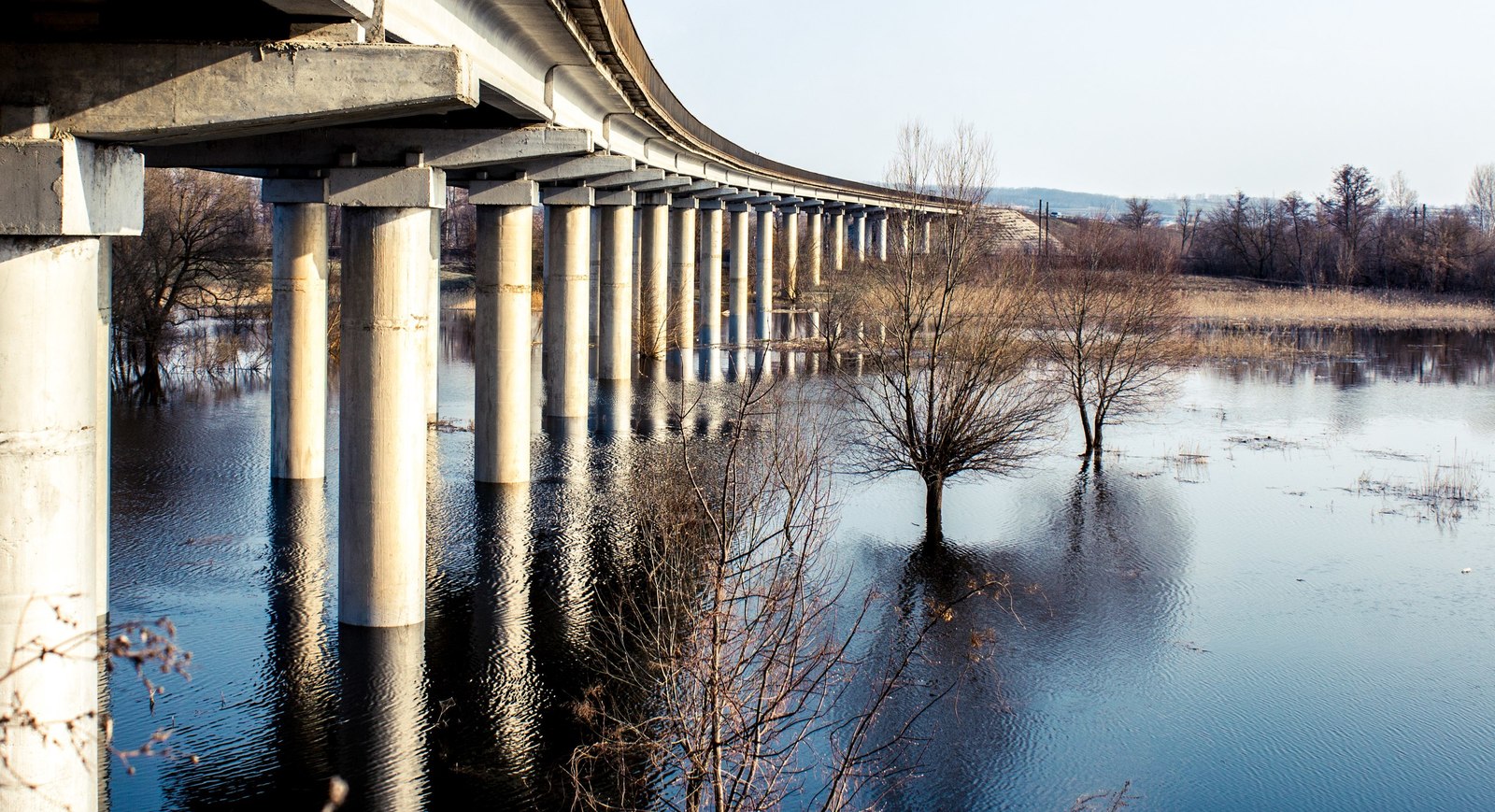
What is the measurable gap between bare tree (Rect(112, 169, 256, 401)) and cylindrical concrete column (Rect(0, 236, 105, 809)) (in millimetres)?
29381

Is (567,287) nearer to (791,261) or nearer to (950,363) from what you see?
(950,363)

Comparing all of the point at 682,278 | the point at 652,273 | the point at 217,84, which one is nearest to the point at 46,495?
the point at 217,84

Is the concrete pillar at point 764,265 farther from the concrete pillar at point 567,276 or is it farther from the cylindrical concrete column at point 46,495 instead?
the cylindrical concrete column at point 46,495

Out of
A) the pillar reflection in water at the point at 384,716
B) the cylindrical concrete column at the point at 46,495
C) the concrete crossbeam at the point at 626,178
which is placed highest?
the concrete crossbeam at the point at 626,178

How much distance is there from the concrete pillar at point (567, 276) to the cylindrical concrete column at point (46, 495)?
847 inches

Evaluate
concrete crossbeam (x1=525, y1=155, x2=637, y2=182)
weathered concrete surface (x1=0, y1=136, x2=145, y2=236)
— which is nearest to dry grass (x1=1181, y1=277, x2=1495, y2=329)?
concrete crossbeam (x1=525, y1=155, x2=637, y2=182)

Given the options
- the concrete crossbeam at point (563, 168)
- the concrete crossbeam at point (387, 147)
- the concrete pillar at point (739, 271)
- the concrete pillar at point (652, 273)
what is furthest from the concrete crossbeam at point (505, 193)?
the concrete pillar at point (739, 271)

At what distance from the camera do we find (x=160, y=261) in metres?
36.7

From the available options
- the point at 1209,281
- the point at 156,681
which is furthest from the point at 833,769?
the point at 1209,281

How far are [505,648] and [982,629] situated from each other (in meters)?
5.64

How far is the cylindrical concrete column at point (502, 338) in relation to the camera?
77.7ft

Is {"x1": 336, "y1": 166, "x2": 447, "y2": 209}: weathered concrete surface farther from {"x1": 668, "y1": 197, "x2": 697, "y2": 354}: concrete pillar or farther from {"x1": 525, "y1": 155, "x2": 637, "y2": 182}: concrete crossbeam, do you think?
{"x1": 668, "y1": 197, "x2": 697, "y2": 354}: concrete pillar

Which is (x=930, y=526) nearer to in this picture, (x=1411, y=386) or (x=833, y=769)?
(x=833, y=769)

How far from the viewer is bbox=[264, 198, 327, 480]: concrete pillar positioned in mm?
23109
